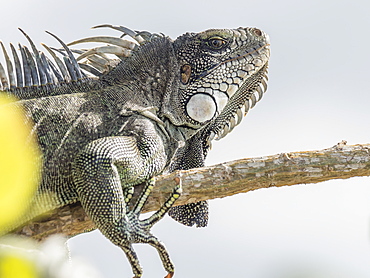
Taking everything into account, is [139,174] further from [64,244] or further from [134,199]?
[64,244]

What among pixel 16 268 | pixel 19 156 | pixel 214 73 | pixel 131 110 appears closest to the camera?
pixel 16 268

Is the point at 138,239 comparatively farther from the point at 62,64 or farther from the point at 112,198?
the point at 62,64

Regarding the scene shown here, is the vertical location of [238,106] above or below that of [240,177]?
above

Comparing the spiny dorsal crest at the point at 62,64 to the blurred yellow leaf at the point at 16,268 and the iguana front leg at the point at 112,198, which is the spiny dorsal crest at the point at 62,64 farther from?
the blurred yellow leaf at the point at 16,268

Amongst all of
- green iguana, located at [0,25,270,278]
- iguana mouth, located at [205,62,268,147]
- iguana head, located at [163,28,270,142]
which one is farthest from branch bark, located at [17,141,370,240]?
iguana mouth, located at [205,62,268,147]

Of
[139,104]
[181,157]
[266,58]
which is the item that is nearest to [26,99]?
[139,104]

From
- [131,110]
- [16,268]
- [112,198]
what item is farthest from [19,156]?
[16,268]

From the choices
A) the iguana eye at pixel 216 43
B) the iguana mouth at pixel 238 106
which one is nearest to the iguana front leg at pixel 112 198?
the iguana mouth at pixel 238 106
